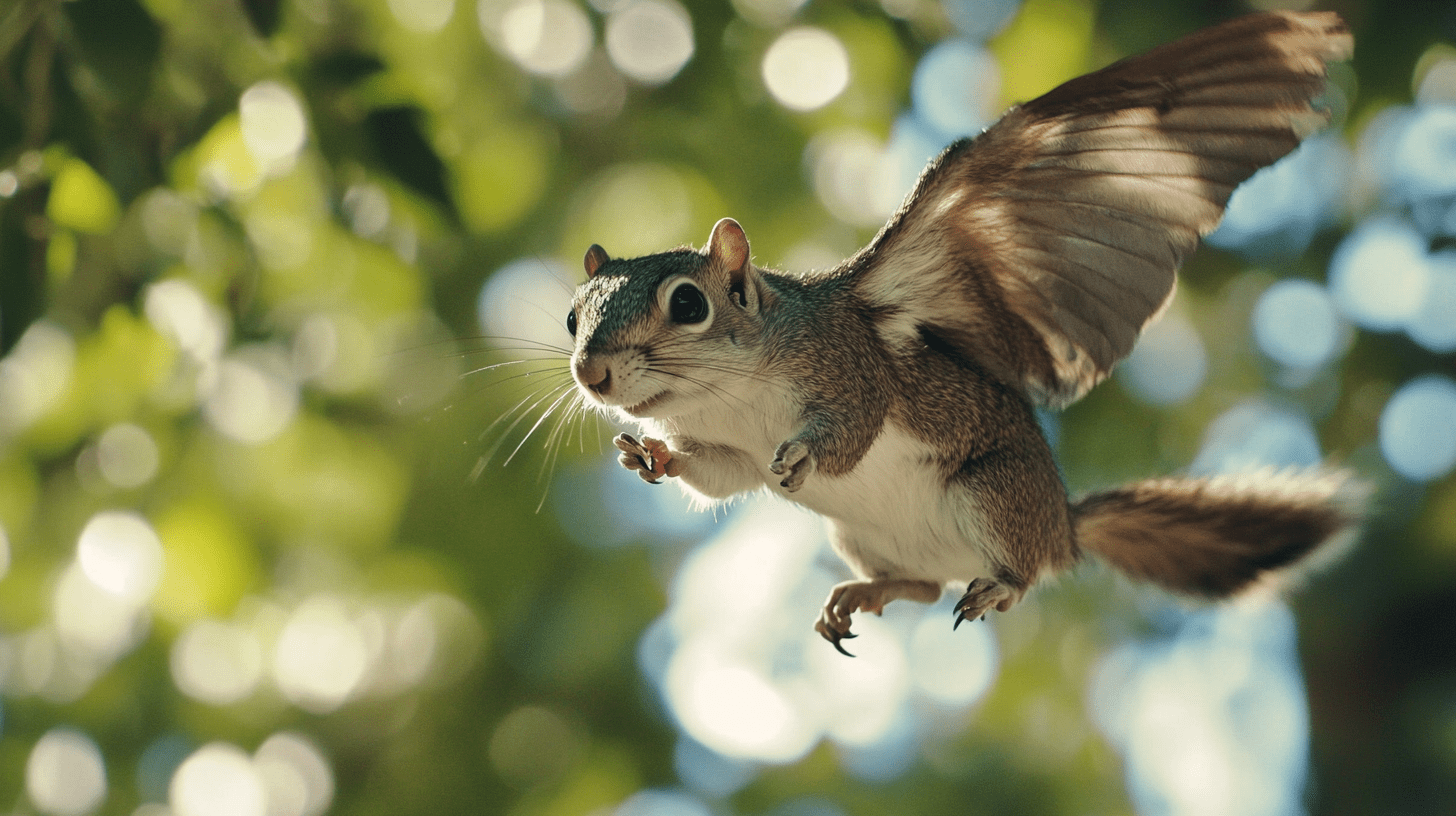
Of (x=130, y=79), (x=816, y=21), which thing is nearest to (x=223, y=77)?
(x=130, y=79)

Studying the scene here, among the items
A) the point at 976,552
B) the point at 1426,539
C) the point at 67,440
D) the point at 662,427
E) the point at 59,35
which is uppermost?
the point at 67,440

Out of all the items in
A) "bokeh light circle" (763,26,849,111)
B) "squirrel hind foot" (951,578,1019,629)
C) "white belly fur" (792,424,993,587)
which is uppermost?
"bokeh light circle" (763,26,849,111)

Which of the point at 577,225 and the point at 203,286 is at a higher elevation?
the point at 577,225

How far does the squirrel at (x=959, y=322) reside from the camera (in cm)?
83

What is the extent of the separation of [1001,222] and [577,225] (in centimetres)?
252

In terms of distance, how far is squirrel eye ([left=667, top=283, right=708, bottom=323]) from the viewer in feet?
3.43

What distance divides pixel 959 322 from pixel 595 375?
15.1 inches

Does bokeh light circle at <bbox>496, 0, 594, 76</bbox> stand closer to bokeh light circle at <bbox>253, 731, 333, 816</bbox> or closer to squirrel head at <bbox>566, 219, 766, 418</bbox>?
squirrel head at <bbox>566, 219, 766, 418</bbox>

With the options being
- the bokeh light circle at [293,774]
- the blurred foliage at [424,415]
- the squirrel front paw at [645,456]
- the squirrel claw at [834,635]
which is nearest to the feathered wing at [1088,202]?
the squirrel front paw at [645,456]

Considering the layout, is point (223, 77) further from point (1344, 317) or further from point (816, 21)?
point (1344, 317)

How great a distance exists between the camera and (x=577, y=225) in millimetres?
3377

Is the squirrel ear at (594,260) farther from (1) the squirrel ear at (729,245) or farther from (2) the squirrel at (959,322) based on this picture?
(1) the squirrel ear at (729,245)

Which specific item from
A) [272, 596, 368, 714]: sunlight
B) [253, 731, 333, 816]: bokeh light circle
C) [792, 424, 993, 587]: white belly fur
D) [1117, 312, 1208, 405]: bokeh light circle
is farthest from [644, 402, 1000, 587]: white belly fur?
[253, 731, 333, 816]: bokeh light circle

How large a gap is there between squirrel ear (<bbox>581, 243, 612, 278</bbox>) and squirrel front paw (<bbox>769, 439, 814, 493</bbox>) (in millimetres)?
406
